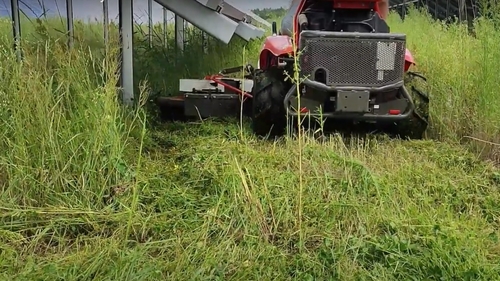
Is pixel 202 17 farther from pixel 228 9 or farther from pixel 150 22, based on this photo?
pixel 150 22

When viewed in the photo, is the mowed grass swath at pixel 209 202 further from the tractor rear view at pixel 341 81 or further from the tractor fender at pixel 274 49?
the tractor fender at pixel 274 49

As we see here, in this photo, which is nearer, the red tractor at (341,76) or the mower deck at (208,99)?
Answer: the red tractor at (341,76)

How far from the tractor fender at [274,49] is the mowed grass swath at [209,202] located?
1013 millimetres

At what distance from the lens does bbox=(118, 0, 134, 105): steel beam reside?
6.03m

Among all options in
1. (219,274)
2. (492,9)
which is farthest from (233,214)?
(492,9)

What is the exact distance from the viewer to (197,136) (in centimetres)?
546

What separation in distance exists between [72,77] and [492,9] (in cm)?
363

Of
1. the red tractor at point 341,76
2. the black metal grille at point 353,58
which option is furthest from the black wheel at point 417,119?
the black metal grille at point 353,58

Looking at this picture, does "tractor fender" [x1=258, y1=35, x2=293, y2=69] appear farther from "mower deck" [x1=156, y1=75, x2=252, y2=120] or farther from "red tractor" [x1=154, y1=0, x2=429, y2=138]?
"mower deck" [x1=156, y1=75, x2=252, y2=120]

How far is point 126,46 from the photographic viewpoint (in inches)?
241

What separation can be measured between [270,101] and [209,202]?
203cm

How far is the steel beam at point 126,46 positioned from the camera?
19.8 feet

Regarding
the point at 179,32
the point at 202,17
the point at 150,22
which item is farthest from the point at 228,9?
the point at 202,17

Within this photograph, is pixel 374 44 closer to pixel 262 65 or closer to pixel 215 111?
pixel 262 65
